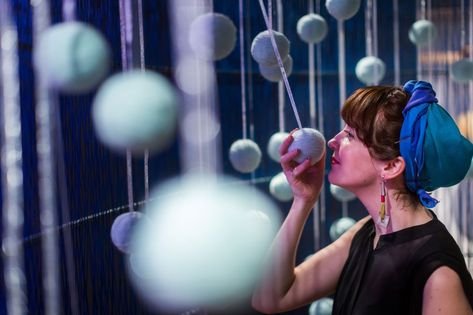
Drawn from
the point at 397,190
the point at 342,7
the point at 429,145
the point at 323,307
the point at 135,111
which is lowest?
the point at 323,307

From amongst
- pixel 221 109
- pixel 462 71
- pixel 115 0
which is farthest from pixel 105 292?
pixel 221 109

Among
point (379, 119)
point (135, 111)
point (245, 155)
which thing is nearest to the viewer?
point (135, 111)

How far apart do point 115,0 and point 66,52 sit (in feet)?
3.38

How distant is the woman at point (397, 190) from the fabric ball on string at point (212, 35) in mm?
233

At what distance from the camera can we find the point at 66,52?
885mm

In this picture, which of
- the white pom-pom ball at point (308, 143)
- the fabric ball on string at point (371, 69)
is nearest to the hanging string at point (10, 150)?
the white pom-pom ball at point (308, 143)

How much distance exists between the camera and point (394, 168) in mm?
1377

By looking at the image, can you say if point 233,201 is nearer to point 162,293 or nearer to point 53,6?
point 162,293

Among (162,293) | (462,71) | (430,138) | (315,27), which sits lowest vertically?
(162,293)

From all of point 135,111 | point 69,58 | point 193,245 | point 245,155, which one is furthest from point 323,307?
point 69,58

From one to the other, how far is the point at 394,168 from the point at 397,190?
7 cm

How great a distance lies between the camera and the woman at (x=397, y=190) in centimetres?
129

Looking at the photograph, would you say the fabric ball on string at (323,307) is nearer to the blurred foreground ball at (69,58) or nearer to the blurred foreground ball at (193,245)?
the blurred foreground ball at (193,245)

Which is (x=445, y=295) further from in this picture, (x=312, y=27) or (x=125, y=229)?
(x=312, y=27)
